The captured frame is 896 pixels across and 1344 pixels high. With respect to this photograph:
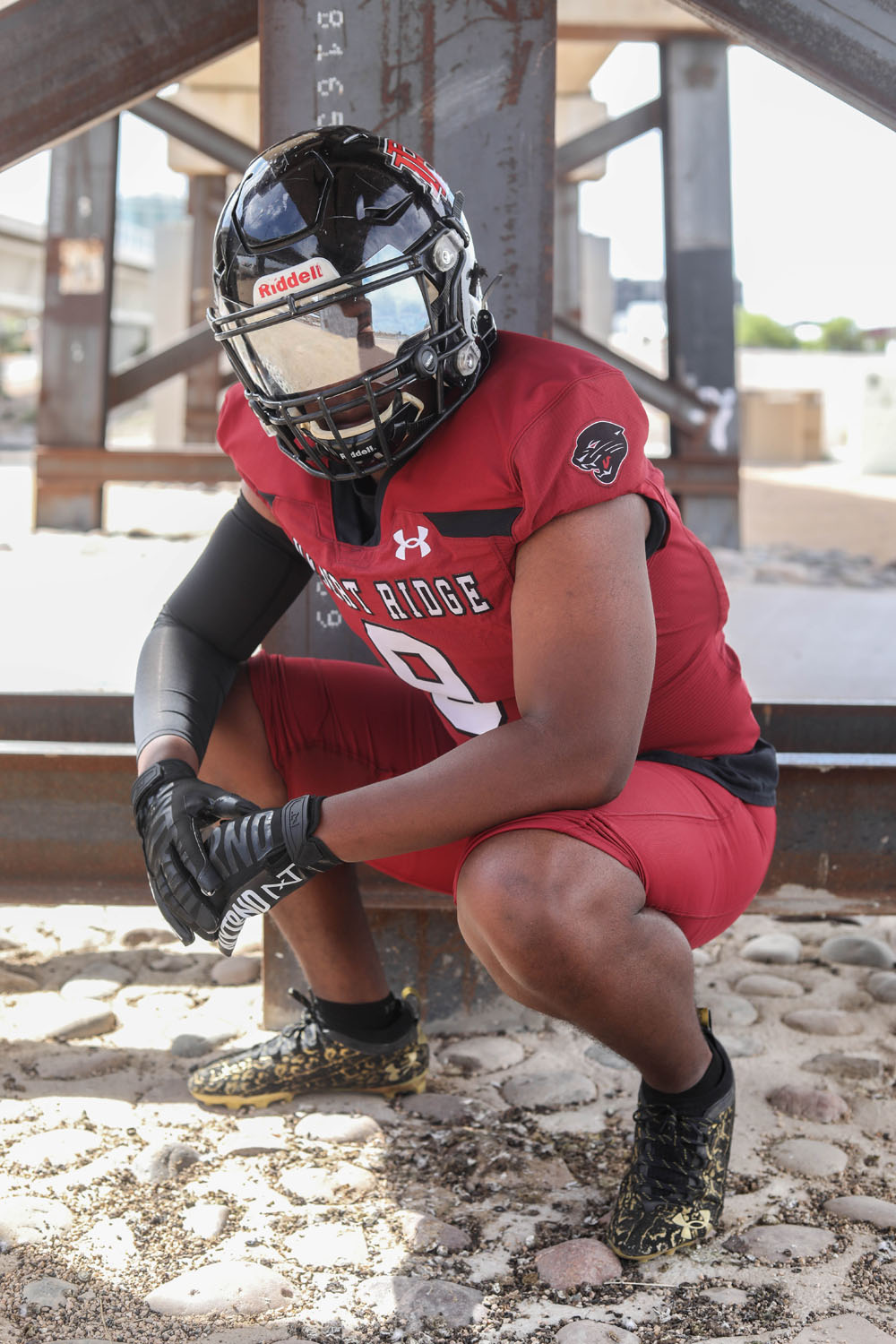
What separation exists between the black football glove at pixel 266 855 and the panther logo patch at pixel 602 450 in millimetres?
565

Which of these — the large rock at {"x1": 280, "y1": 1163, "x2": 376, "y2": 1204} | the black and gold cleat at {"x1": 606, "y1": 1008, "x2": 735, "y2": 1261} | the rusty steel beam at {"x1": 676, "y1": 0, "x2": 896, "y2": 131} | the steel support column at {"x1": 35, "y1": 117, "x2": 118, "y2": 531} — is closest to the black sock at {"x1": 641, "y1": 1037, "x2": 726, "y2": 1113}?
the black and gold cleat at {"x1": 606, "y1": 1008, "x2": 735, "y2": 1261}

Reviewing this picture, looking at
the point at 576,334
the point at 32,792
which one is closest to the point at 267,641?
the point at 32,792

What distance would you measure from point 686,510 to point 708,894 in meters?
6.49

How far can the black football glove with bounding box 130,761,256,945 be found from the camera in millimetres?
1756

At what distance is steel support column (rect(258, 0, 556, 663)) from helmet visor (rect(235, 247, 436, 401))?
0.74 meters

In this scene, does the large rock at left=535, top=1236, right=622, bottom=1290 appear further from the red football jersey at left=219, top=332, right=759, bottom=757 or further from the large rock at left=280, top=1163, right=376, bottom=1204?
the red football jersey at left=219, top=332, right=759, bottom=757

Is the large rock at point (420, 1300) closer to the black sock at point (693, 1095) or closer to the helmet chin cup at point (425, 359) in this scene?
the black sock at point (693, 1095)

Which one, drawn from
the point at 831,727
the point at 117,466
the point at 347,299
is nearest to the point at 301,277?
the point at 347,299

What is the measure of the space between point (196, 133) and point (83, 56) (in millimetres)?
5218

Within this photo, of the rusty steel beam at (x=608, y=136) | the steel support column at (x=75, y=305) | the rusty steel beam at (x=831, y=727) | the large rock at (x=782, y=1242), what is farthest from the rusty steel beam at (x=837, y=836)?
the steel support column at (x=75, y=305)

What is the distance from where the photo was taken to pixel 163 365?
745 centimetres

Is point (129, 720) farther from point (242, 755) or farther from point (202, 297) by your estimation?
point (202, 297)

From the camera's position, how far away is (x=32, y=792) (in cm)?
242

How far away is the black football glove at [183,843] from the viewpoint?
5.76 feet
